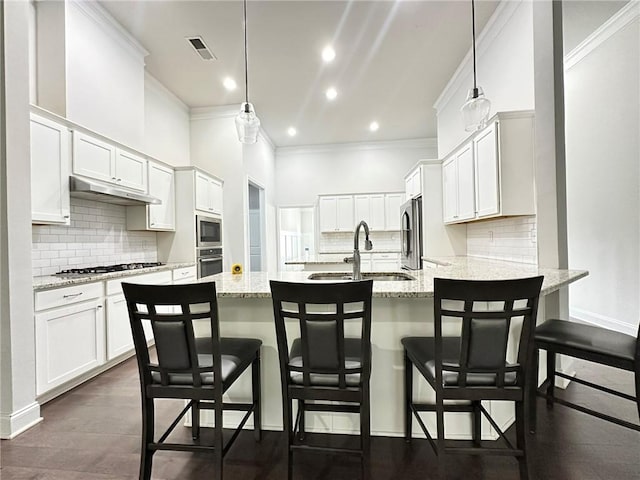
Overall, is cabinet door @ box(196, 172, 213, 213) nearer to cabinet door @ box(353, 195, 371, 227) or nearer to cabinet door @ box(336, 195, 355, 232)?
cabinet door @ box(336, 195, 355, 232)

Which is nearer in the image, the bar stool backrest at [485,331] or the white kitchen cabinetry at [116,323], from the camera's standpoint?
the bar stool backrest at [485,331]

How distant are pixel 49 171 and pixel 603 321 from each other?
228 inches

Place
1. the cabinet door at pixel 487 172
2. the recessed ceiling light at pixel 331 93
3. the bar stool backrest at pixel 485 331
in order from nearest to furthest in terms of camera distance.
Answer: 1. the bar stool backrest at pixel 485 331
2. the cabinet door at pixel 487 172
3. the recessed ceiling light at pixel 331 93

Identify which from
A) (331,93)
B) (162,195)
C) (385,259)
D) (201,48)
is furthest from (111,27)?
(385,259)

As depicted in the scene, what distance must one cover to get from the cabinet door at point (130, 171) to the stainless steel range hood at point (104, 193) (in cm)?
8

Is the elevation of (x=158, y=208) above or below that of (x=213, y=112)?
below

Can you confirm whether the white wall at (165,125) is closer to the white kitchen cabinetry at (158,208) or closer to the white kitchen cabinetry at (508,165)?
the white kitchen cabinetry at (158,208)

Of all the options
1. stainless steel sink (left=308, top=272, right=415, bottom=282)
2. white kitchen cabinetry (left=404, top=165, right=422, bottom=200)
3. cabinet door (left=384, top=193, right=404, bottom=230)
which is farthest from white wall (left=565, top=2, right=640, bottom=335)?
cabinet door (left=384, top=193, right=404, bottom=230)

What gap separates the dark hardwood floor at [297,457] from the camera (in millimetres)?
1638

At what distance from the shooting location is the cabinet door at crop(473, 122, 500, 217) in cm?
296

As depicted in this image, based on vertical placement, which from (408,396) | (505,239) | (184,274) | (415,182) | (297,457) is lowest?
(297,457)

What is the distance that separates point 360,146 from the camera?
7574 mm

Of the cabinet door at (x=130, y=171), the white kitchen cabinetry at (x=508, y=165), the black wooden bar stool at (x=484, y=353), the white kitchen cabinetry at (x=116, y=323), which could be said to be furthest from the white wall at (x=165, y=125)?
the black wooden bar stool at (x=484, y=353)

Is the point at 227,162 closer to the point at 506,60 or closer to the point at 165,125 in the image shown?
the point at 165,125
